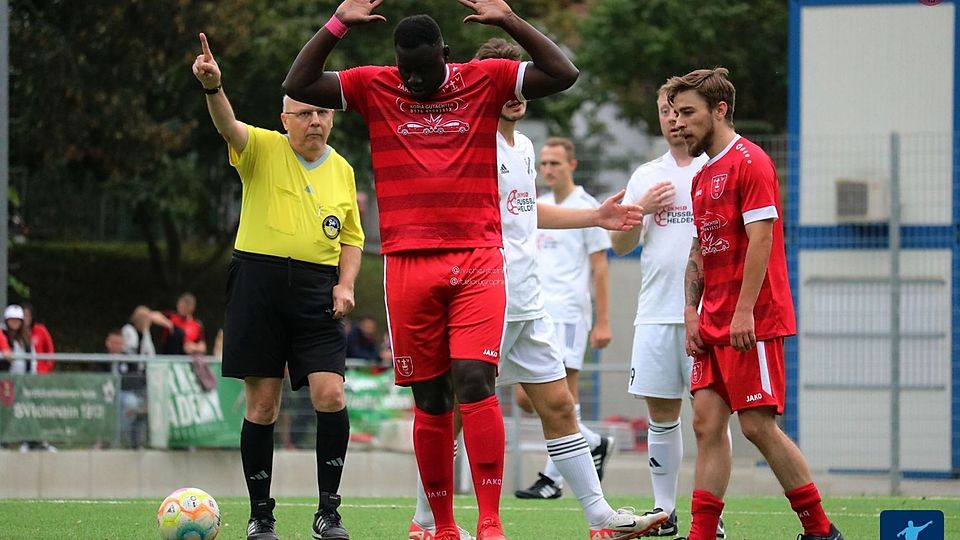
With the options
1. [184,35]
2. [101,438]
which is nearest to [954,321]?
[101,438]

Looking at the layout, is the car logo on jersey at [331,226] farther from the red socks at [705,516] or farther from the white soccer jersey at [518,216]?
the red socks at [705,516]

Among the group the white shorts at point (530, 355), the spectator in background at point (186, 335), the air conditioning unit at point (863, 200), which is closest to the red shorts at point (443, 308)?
the white shorts at point (530, 355)

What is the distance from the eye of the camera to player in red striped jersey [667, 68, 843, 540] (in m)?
6.71

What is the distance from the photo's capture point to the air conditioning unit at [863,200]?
15594mm

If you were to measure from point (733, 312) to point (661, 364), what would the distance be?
5.48ft

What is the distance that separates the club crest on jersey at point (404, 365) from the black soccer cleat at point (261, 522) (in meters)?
1.22

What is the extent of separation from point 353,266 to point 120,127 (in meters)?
18.5

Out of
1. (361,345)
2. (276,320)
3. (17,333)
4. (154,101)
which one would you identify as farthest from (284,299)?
(154,101)

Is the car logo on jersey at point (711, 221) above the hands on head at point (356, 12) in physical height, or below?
below

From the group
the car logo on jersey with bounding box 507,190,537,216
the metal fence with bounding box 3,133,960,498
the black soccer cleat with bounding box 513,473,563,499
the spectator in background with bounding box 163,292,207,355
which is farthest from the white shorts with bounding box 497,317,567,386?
the spectator in background with bounding box 163,292,207,355

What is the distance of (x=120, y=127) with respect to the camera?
A: 83.1 ft

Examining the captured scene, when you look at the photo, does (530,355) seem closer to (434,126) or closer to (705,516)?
(705,516)

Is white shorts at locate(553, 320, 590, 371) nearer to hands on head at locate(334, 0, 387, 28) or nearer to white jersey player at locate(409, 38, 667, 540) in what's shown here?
white jersey player at locate(409, 38, 667, 540)

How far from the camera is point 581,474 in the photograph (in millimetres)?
6949
